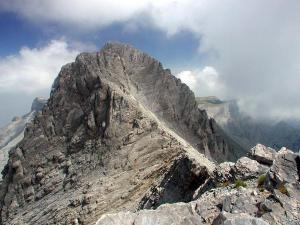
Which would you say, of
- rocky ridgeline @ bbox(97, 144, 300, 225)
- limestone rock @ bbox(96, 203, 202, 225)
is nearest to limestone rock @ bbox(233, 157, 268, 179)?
rocky ridgeline @ bbox(97, 144, 300, 225)

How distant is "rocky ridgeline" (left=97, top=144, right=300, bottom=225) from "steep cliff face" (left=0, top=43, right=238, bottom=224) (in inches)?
618

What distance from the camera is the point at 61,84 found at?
322 feet

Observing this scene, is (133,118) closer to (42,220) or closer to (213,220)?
(42,220)

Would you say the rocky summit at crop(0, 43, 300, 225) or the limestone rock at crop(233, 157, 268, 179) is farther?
the limestone rock at crop(233, 157, 268, 179)

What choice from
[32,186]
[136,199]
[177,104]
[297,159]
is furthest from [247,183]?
[177,104]

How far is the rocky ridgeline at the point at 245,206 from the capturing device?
1198 inches

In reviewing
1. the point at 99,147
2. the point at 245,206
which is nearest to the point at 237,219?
the point at 245,206

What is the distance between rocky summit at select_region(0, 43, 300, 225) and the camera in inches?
1319

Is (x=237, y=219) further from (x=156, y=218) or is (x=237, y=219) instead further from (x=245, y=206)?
(x=156, y=218)

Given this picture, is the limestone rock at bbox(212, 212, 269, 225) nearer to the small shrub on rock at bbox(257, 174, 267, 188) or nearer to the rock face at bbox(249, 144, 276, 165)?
the small shrub on rock at bbox(257, 174, 267, 188)

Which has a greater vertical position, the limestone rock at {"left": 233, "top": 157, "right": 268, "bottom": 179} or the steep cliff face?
the steep cliff face

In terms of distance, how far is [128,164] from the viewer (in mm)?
73125

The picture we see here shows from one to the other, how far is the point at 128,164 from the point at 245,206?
4184cm

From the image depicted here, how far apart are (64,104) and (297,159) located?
64.2 meters
